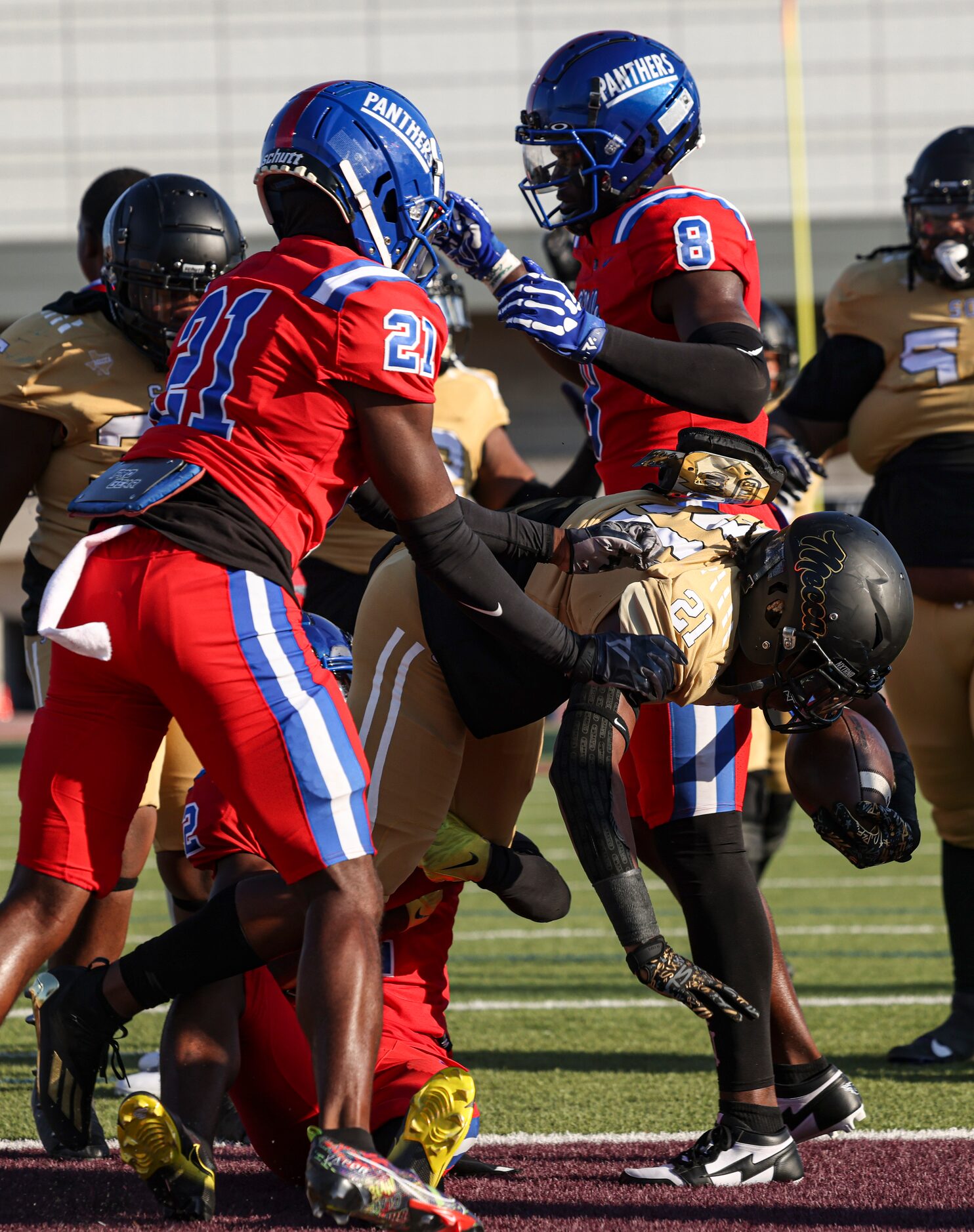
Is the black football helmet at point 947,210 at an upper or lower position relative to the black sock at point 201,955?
upper

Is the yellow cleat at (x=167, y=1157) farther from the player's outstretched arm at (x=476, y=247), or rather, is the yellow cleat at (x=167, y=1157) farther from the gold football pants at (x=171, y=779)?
the player's outstretched arm at (x=476, y=247)

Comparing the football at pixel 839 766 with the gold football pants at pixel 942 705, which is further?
the gold football pants at pixel 942 705

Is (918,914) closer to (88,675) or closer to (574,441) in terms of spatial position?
(88,675)

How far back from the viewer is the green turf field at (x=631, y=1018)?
380 cm

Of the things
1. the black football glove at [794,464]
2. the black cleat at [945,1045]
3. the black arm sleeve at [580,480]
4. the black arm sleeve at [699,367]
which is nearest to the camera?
the black arm sleeve at [699,367]

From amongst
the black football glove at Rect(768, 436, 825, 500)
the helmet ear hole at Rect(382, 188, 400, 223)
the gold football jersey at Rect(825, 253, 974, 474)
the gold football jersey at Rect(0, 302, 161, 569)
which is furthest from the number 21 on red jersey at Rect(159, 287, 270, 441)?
the gold football jersey at Rect(825, 253, 974, 474)

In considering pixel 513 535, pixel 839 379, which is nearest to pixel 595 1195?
pixel 513 535

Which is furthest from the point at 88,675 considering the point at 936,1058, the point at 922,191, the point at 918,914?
the point at 918,914

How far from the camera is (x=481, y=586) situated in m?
2.75

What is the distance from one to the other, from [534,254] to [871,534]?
21856 mm

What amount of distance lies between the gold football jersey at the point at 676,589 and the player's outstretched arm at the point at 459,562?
0.09m

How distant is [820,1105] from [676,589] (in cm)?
119

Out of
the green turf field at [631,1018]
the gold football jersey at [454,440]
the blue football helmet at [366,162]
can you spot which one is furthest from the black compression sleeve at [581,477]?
the blue football helmet at [366,162]

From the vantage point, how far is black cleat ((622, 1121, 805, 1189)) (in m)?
3.13
